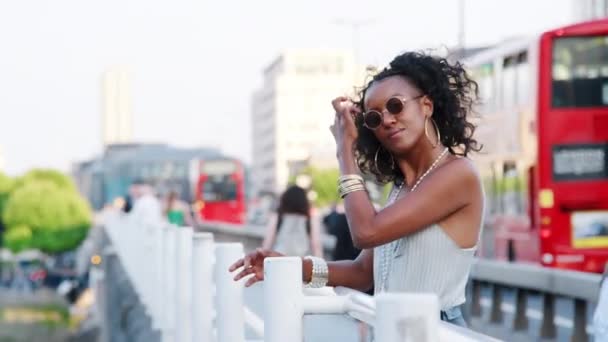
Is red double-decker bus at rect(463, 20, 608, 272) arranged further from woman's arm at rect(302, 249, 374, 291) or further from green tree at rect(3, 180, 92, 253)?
green tree at rect(3, 180, 92, 253)

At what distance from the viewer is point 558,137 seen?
76.5 ft

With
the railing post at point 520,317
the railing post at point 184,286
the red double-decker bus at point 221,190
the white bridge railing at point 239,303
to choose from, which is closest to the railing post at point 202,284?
the white bridge railing at point 239,303

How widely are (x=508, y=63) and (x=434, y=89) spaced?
21.2 metres

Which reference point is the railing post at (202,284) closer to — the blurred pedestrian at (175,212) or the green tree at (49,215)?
the blurred pedestrian at (175,212)

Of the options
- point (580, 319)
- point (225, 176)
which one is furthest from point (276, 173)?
point (580, 319)

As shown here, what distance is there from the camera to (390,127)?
15.3 feet

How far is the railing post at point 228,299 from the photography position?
21.1ft

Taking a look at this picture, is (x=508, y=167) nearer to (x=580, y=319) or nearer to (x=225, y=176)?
(x=580, y=319)

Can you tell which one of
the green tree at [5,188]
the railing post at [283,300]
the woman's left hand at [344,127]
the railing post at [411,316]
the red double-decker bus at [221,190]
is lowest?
the green tree at [5,188]

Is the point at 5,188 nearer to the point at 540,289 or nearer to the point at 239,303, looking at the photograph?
the point at 540,289

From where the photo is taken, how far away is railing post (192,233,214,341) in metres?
8.13

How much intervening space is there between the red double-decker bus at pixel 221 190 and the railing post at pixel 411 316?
194 ft

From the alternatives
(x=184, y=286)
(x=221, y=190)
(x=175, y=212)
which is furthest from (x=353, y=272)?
(x=221, y=190)

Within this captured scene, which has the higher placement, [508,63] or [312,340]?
[508,63]
